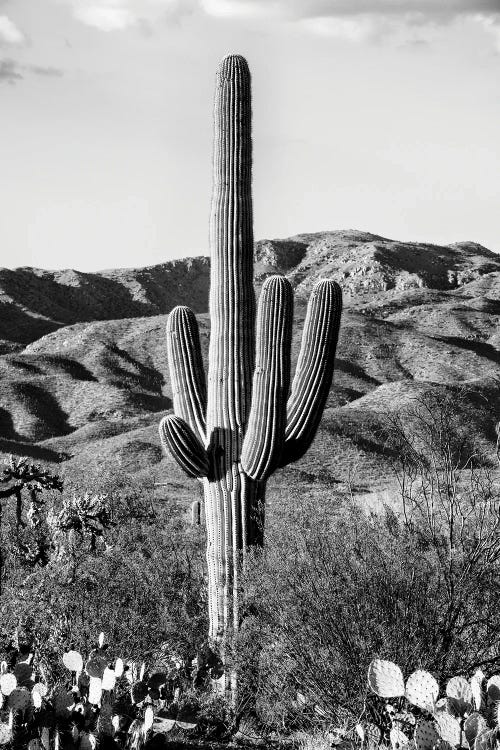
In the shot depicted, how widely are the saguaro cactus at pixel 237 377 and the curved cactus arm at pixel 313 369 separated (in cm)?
1

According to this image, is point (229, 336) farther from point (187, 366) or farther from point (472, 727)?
point (472, 727)

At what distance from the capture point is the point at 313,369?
34.9 feet

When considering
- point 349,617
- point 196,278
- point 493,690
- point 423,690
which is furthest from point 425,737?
point 196,278

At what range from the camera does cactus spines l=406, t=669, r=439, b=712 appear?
21.8 feet

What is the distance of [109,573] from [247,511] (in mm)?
3405

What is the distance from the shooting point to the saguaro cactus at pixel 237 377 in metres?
10.3

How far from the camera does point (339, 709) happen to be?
8.52 meters

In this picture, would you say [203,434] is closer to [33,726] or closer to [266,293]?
[266,293]

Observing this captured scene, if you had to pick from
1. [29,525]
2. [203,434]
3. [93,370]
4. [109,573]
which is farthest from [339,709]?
[93,370]

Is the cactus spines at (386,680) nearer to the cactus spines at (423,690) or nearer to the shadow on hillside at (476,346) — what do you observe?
the cactus spines at (423,690)

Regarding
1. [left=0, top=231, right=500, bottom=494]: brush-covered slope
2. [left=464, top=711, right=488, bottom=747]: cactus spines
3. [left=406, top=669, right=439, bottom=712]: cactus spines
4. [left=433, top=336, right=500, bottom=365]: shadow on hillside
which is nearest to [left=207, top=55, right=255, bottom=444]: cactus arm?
[left=406, top=669, right=439, bottom=712]: cactus spines

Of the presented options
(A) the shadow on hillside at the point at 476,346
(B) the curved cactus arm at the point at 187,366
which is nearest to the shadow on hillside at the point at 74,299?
(A) the shadow on hillside at the point at 476,346

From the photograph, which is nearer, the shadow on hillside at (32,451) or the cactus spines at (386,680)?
the cactus spines at (386,680)

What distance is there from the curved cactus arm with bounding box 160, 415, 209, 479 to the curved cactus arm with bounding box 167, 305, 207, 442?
2.39 feet
